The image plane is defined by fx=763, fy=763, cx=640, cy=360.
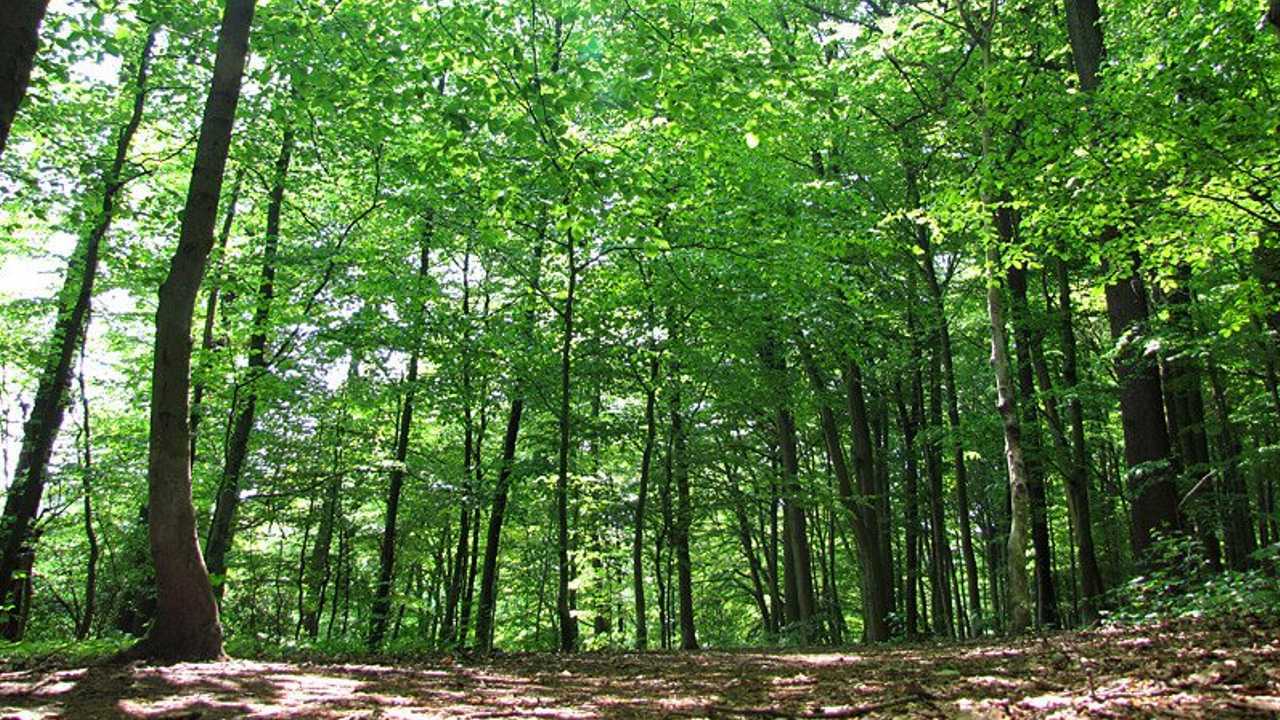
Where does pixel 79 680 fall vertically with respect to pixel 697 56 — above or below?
below

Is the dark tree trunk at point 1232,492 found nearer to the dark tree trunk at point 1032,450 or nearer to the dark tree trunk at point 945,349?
the dark tree trunk at point 1032,450

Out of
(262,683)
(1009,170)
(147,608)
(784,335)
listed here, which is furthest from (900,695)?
(147,608)

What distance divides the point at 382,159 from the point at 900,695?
1192 cm

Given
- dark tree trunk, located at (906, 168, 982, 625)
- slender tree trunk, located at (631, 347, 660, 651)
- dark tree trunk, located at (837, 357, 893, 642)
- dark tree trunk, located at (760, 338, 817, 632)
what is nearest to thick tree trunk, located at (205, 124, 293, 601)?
slender tree trunk, located at (631, 347, 660, 651)

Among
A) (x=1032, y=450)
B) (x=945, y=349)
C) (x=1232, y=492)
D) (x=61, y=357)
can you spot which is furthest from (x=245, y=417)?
(x=1232, y=492)

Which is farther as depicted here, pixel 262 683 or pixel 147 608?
pixel 147 608

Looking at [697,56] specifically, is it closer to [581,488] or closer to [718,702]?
[718,702]

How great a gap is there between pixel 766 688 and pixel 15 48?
5.71 metres

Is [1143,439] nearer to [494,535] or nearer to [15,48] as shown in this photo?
[494,535]

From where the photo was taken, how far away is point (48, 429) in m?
12.9

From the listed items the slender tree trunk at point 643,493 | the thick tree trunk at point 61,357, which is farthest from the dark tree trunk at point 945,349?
the thick tree trunk at point 61,357

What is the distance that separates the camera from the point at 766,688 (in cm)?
545

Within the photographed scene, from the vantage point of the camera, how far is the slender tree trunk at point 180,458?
6359mm

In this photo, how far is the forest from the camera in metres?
6.46
